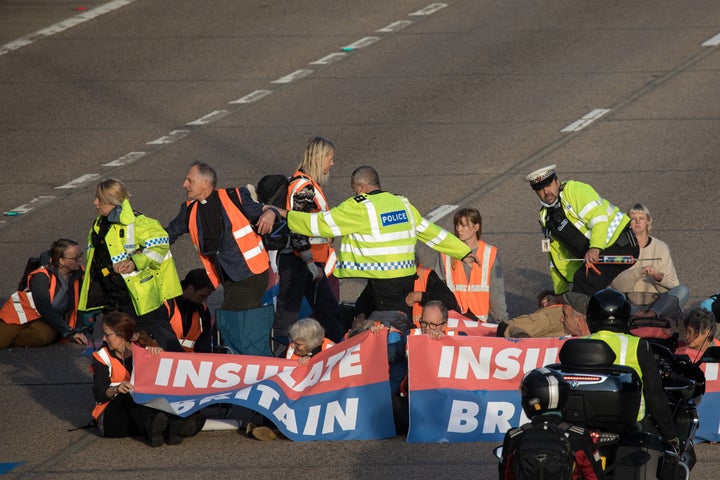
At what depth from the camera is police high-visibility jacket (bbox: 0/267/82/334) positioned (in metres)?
12.7

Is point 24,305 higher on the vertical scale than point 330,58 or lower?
lower

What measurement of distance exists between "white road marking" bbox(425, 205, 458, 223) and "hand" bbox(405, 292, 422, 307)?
466 centimetres

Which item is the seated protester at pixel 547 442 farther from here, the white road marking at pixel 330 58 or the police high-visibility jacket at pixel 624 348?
the white road marking at pixel 330 58

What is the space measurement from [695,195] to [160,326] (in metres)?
7.91

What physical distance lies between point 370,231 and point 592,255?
2.19 meters

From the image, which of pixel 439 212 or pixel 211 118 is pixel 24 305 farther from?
pixel 211 118

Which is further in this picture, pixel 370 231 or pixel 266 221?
pixel 266 221

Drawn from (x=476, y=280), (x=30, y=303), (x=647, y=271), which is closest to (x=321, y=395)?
(x=476, y=280)

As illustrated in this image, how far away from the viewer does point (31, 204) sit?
17219 millimetres

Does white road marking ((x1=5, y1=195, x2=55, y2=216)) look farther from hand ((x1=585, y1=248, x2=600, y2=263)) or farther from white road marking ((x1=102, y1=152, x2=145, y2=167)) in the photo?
hand ((x1=585, y1=248, x2=600, y2=263))

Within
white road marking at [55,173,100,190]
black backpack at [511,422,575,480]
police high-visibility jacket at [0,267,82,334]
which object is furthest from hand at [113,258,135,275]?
white road marking at [55,173,100,190]

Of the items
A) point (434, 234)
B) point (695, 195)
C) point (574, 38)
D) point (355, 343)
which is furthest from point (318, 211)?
point (574, 38)

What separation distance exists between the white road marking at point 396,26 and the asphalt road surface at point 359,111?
0.07 meters

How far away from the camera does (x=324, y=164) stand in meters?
11.6
